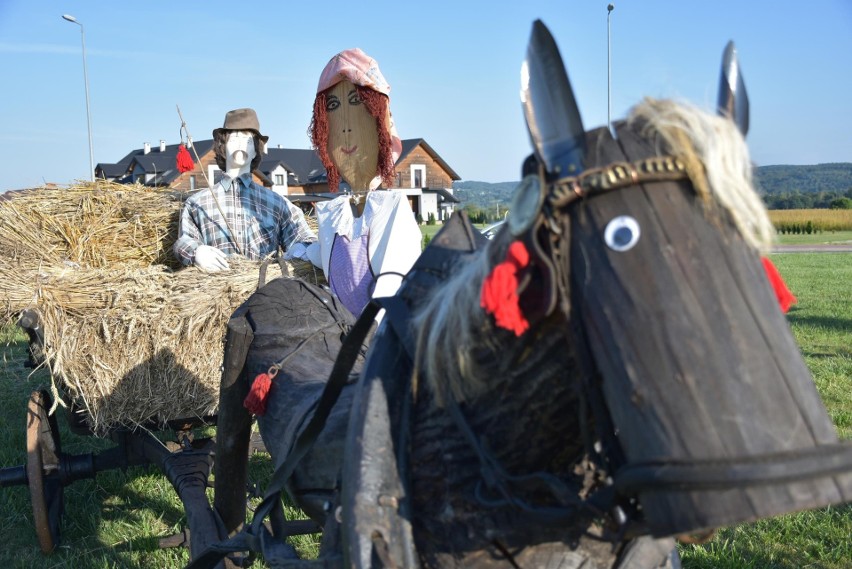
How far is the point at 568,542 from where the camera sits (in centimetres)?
138

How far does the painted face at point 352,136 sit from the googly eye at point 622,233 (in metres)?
2.10

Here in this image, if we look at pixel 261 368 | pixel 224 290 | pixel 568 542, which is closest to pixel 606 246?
pixel 568 542

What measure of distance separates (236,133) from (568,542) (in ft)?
11.4

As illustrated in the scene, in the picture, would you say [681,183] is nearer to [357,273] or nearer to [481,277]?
[481,277]

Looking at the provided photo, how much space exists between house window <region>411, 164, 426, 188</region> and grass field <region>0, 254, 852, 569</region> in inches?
1738

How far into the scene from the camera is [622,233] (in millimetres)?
1073

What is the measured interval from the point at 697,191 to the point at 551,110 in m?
0.24

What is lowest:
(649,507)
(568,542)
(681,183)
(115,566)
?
(115,566)

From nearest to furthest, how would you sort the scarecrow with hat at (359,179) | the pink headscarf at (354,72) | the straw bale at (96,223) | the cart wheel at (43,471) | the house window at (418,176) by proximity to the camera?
the scarecrow with hat at (359,179) < the pink headscarf at (354,72) < the cart wheel at (43,471) < the straw bale at (96,223) < the house window at (418,176)

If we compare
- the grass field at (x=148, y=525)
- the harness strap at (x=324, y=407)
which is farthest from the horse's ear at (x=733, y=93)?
the grass field at (x=148, y=525)

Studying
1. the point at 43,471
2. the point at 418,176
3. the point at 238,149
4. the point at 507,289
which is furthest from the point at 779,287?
the point at 418,176

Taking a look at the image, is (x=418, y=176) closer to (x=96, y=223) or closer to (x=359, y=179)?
(x=96, y=223)

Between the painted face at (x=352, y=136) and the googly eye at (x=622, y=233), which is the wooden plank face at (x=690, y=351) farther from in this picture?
the painted face at (x=352, y=136)

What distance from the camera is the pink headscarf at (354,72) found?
2953 millimetres
